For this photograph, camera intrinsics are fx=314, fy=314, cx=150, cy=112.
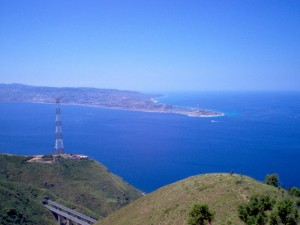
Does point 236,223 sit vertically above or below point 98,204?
above

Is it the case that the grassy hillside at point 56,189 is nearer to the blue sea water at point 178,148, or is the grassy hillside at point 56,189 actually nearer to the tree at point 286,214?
the blue sea water at point 178,148

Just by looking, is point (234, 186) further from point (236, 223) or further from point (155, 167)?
point (155, 167)

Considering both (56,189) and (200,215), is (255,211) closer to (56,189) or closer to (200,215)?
(200,215)

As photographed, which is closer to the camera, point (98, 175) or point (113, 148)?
point (98, 175)

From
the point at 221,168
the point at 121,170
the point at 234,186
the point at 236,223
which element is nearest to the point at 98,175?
the point at 121,170

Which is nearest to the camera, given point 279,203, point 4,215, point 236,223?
point 279,203

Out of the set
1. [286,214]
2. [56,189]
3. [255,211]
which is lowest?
[56,189]

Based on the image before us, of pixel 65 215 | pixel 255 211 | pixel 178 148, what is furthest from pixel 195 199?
pixel 178 148
